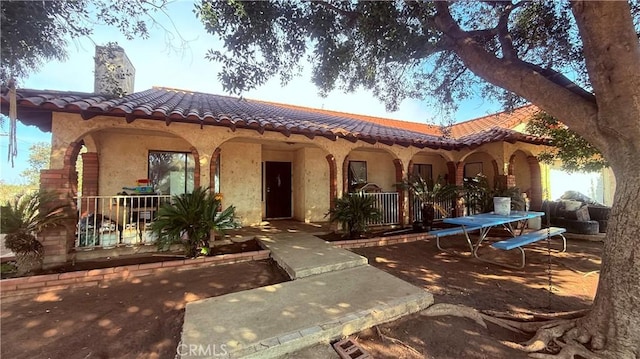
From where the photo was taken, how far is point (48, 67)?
14.5 ft

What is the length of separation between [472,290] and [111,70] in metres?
7.60

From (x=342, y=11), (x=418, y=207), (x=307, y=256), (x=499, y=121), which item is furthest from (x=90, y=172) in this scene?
(x=499, y=121)

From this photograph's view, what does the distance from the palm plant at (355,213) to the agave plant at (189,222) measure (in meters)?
3.10

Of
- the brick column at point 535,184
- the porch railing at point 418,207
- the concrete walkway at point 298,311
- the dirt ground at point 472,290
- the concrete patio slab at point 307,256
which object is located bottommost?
the dirt ground at point 472,290

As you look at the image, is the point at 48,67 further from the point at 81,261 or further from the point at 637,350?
the point at 637,350

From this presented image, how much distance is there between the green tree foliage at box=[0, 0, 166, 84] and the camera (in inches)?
128

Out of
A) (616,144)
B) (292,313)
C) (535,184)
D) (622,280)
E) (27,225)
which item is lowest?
(292,313)

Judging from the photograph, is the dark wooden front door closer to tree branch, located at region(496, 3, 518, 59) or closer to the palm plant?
the palm plant

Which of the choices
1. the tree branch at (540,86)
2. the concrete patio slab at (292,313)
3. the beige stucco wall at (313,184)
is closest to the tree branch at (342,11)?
the tree branch at (540,86)

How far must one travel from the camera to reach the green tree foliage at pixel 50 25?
3.25m

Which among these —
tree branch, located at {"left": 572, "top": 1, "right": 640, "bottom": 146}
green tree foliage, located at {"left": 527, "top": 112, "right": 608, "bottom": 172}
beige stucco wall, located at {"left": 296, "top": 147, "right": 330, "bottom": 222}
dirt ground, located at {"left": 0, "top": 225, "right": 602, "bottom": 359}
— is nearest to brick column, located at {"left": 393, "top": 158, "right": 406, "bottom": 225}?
beige stucco wall, located at {"left": 296, "top": 147, "right": 330, "bottom": 222}

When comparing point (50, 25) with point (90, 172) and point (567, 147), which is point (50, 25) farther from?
point (567, 147)

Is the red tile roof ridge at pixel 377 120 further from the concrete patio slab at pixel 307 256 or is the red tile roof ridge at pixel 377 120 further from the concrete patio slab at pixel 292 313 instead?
the concrete patio slab at pixel 292 313

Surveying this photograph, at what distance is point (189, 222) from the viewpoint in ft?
16.8
